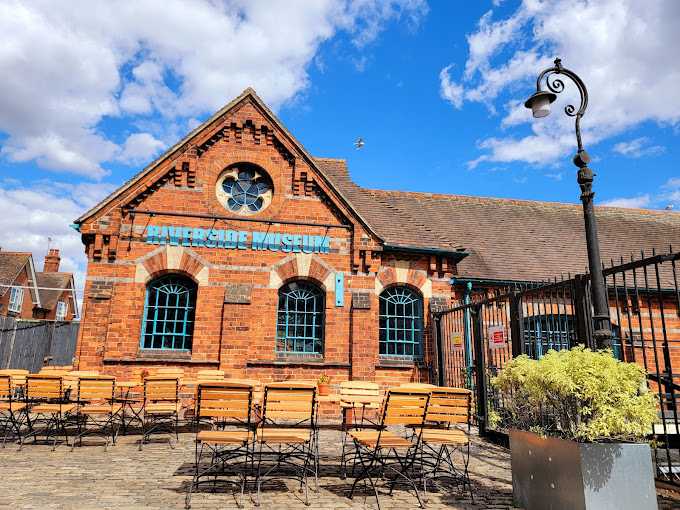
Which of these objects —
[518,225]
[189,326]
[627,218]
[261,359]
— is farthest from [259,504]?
[627,218]

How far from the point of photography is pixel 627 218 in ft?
63.5

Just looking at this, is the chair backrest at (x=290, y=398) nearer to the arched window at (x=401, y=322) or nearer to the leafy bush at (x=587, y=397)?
the leafy bush at (x=587, y=397)

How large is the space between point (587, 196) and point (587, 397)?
10.1 ft

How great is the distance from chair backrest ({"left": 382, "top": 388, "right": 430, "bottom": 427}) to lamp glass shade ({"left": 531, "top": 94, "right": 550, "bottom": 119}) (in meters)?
4.12

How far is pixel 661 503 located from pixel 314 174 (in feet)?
32.9

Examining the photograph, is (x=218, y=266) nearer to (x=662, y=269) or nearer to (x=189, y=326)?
(x=189, y=326)

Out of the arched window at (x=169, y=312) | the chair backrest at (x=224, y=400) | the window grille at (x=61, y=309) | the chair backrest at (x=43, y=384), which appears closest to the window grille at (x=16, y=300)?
the window grille at (x=61, y=309)

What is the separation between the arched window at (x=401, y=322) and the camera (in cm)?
1268

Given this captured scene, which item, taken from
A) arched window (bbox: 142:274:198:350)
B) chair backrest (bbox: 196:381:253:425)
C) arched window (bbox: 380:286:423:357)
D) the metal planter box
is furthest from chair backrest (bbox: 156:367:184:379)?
the metal planter box

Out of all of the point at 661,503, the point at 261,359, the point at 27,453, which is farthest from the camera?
the point at 261,359

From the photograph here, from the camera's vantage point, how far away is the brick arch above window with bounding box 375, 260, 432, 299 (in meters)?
12.8

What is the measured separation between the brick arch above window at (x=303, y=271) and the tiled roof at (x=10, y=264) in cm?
2445

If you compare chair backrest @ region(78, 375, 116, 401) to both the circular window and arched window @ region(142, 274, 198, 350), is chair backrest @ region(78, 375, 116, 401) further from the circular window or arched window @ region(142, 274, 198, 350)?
the circular window

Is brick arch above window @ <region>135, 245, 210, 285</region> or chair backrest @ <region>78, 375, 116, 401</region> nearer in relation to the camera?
chair backrest @ <region>78, 375, 116, 401</region>
